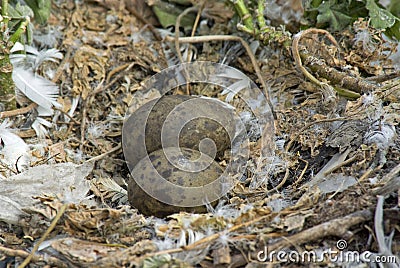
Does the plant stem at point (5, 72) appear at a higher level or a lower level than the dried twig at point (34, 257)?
higher

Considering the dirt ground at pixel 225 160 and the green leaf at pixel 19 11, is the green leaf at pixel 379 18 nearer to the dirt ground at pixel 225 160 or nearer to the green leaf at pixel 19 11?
the dirt ground at pixel 225 160

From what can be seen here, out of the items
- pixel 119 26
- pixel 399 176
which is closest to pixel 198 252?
pixel 399 176

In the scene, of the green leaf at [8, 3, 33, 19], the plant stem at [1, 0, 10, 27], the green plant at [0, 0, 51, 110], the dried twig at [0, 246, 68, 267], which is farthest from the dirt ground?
the plant stem at [1, 0, 10, 27]

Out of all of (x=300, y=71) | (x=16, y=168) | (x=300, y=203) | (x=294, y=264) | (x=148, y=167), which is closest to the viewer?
(x=294, y=264)

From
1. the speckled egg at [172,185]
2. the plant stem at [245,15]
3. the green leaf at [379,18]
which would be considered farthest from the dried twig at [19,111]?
the green leaf at [379,18]

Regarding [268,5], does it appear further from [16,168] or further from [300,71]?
[16,168]

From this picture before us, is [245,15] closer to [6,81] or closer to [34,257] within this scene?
[6,81]
